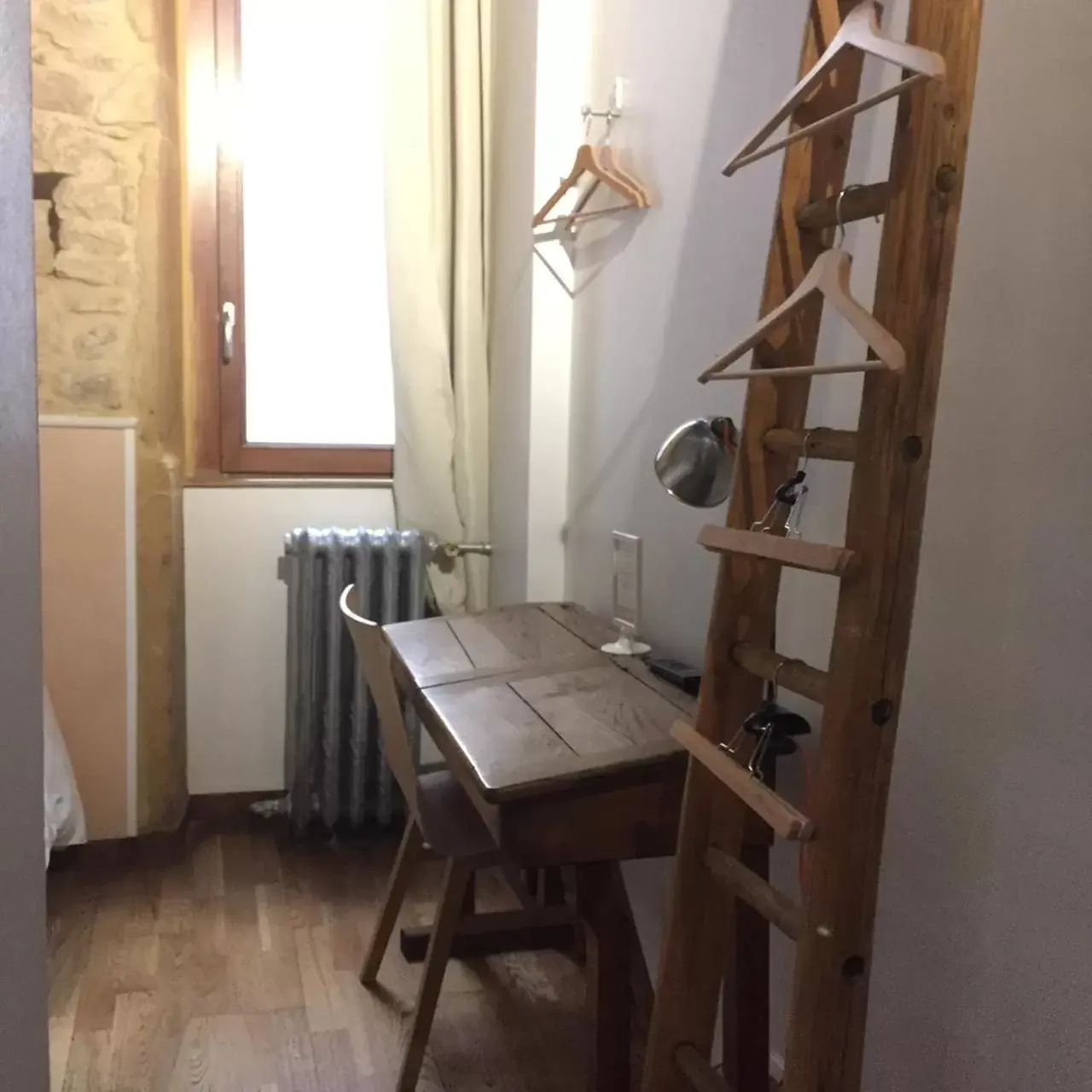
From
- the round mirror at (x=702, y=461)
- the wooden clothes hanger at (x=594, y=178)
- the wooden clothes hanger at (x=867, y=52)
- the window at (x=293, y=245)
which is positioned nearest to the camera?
the wooden clothes hanger at (x=867, y=52)

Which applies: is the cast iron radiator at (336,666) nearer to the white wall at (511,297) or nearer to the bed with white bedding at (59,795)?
the white wall at (511,297)

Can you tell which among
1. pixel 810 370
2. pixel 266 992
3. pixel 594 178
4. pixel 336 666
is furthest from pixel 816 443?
pixel 336 666

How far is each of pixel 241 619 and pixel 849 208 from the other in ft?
7.84

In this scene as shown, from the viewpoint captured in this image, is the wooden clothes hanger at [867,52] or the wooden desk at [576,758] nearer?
the wooden clothes hanger at [867,52]

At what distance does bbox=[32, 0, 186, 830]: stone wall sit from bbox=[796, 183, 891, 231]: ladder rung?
205 centimetres

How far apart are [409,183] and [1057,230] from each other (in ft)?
7.13

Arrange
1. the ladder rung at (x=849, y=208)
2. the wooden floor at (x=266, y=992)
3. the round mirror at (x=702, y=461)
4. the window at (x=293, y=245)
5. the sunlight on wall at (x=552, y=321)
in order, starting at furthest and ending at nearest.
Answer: the window at (x=293, y=245), the sunlight on wall at (x=552, y=321), the wooden floor at (x=266, y=992), the round mirror at (x=702, y=461), the ladder rung at (x=849, y=208)

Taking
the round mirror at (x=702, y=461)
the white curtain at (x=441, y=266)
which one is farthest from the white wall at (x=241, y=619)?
the round mirror at (x=702, y=461)

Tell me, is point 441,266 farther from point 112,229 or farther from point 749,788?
point 749,788

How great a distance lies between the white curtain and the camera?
9.65ft

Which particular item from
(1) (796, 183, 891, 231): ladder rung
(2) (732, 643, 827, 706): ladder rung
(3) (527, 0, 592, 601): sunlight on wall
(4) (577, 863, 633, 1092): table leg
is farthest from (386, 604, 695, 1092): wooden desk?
(1) (796, 183, 891, 231): ladder rung

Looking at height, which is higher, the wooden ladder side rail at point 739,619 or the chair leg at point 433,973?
the wooden ladder side rail at point 739,619

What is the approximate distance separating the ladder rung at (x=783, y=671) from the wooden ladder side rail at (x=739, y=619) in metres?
0.03

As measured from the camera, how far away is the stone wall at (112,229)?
8.80 feet
